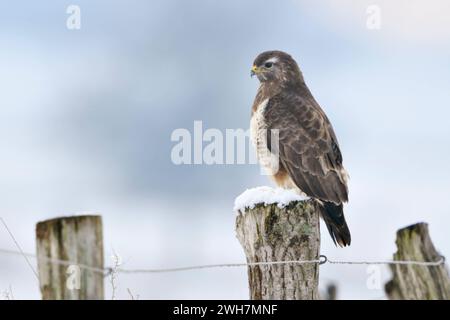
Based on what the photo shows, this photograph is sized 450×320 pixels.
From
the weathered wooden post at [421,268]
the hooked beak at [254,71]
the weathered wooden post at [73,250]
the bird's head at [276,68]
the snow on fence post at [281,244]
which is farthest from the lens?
the hooked beak at [254,71]

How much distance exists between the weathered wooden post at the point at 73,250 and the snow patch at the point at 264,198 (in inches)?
69.6

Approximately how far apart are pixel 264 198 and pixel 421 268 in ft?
4.09

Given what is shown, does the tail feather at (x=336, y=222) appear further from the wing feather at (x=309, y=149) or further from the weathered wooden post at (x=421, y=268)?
the weathered wooden post at (x=421, y=268)

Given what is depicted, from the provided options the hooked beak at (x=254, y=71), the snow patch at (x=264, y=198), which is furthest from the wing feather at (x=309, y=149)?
the snow patch at (x=264, y=198)

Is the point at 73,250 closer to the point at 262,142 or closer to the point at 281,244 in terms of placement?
the point at 281,244

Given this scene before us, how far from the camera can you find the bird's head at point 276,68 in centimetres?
969

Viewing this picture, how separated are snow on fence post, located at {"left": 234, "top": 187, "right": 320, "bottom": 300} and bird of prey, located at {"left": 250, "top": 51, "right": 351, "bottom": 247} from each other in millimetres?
2268

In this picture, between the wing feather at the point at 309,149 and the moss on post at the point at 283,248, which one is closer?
the moss on post at the point at 283,248

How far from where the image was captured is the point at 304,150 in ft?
27.9

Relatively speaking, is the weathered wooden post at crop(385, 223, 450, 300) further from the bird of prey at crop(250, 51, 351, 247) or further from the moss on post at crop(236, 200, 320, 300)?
the bird of prey at crop(250, 51, 351, 247)
